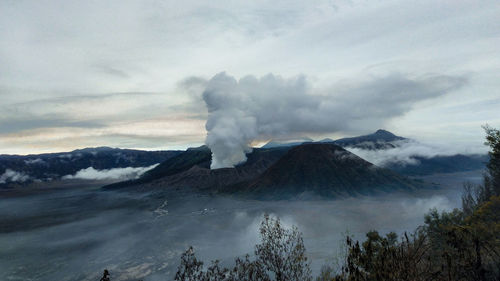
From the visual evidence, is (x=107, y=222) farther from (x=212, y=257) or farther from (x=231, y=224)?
(x=212, y=257)

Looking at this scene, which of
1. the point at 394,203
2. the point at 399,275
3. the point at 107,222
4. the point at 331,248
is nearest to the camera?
Result: the point at 399,275

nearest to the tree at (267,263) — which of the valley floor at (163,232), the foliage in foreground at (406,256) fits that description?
the foliage in foreground at (406,256)

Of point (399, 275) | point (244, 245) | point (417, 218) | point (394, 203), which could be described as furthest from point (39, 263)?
point (394, 203)

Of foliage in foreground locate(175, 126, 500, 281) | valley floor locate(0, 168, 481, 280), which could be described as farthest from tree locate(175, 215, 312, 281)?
valley floor locate(0, 168, 481, 280)

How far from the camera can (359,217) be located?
143875 millimetres

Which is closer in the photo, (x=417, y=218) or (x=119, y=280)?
(x=119, y=280)

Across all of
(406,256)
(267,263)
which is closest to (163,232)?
(267,263)

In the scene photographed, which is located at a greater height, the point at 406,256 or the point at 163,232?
the point at 406,256

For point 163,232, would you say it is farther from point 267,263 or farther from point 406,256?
point 406,256

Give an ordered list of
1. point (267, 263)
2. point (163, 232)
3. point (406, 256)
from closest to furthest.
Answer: point (406, 256), point (267, 263), point (163, 232)

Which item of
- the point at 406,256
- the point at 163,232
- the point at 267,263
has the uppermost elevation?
the point at 406,256

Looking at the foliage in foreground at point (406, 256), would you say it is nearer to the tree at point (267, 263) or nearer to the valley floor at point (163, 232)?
the tree at point (267, 263)

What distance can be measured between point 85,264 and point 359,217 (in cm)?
12595

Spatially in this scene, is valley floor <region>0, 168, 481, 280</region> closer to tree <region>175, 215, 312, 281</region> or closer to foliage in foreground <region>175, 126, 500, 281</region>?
foliage in foreground <region>175, 126, 500, 281</region>
